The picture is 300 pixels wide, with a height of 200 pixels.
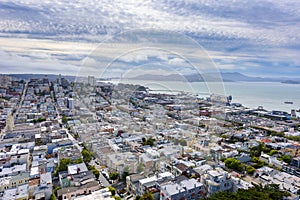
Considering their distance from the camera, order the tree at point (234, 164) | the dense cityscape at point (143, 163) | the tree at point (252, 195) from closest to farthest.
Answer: the tree at point (252, 195) < the dense cityscape at point (143, 163) < the tree at point (234, 164)

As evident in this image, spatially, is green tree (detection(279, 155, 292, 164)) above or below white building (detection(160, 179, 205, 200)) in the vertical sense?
above

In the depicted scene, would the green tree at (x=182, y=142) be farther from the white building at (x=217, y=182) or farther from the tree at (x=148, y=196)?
the tree at (x=148, y=196)

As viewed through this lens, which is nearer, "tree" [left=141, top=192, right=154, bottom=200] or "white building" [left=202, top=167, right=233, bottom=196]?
"tree" [left=141, top=192, right=154, bottom=200]

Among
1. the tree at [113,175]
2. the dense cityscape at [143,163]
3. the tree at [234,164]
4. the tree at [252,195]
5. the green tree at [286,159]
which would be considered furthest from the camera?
the green tree at [286,159]

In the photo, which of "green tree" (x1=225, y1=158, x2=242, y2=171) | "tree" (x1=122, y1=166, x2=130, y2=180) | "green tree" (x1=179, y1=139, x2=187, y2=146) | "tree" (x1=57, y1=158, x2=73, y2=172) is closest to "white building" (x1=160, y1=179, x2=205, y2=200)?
"tree" (x1=122, y1=166, x2=130, y2=180)

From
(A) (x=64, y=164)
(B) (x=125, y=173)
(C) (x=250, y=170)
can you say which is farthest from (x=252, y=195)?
(A) (x=64, y=164)

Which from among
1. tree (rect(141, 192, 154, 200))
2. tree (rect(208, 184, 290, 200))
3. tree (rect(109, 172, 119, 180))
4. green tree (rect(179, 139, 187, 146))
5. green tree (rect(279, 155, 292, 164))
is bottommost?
tree (rect(109, 172, 119, 180))

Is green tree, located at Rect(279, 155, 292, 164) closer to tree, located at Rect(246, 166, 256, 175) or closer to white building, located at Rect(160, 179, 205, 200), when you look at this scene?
tree, located at Rect(246, 166, 256, 175)

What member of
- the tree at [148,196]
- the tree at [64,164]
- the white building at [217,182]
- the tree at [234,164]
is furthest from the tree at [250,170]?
the tree at [64,164]

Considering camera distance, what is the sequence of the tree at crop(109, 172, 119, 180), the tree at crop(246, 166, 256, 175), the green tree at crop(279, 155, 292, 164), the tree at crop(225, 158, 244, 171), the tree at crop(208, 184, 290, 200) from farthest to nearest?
the green tree at crop(279, 155, 292, 164), the tree at crop(225, 158, 244, 171), the tree at crop(246, 166, 256, 175), the tree at crop(109, 172, 119, 180), the tree at crop(208, 184, 290, 200)

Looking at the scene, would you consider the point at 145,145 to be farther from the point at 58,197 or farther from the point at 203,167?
the point at 58,197

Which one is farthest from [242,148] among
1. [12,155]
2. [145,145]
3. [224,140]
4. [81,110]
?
[81,110]
